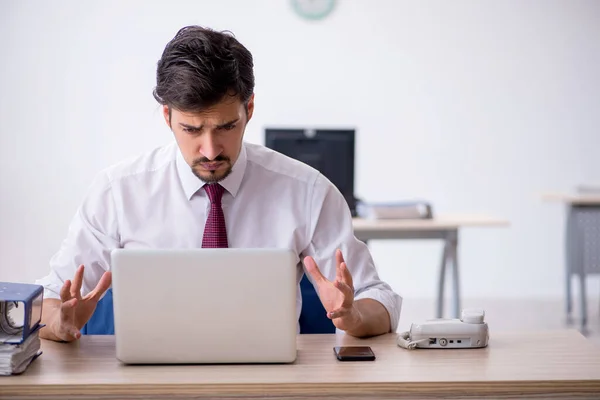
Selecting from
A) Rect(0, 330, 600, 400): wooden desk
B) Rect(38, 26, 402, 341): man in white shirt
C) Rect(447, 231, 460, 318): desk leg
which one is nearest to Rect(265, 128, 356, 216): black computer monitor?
Rect(447, 231, 460, 318): desk leg

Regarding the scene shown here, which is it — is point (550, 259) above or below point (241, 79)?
below

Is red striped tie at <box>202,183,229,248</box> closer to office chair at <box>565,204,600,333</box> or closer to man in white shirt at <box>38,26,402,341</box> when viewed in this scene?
man in white shirt at <box>38,26,402,341</box>

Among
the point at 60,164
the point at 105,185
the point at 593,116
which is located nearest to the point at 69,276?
the point at 105,185

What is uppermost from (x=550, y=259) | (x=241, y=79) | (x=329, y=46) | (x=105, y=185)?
(x=329, y=46)

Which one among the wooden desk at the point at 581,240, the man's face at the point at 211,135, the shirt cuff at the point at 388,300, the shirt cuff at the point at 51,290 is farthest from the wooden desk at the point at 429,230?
the shirt cuff at the point at 51,290

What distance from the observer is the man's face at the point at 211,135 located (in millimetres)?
1921

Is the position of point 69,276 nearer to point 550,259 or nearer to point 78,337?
point 78,337

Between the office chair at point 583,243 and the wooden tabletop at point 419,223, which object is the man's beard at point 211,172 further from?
the office chair at point 583,243

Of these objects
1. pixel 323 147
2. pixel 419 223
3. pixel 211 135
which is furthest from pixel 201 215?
pixel 419 223

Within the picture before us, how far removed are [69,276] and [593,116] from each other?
16.0 ft

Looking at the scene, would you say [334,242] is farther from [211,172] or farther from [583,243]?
[583,243]

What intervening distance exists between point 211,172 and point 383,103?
4.06 m

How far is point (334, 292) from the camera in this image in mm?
1837

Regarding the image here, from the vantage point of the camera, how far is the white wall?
582cm
